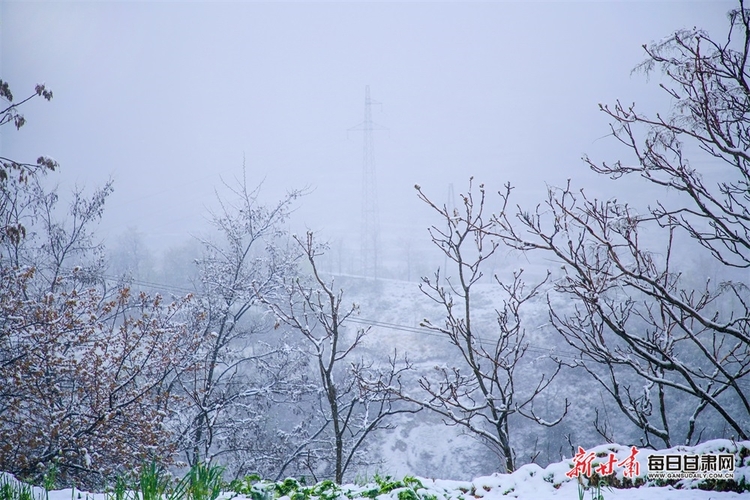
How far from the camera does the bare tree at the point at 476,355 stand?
4445 mm

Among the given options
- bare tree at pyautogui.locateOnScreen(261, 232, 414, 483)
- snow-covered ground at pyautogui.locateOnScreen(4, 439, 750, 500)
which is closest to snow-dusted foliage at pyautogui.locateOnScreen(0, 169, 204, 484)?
bare tree at pyautogui.locateOnScreen(261, 232, 414, 483)

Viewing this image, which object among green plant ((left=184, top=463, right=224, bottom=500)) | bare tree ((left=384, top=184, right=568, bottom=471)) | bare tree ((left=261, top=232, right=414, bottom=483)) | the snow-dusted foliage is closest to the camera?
green plant ((left=184, top=463, right=224, bottom=500))

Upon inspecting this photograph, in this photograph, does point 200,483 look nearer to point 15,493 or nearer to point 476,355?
point 15,493

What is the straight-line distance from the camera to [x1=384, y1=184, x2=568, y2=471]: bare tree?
445 cm

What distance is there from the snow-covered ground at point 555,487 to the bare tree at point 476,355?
601mm

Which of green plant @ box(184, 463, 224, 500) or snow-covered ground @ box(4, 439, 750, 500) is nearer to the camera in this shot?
green plant @ box(184, 463, 224, 500)

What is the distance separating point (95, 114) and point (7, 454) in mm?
221819

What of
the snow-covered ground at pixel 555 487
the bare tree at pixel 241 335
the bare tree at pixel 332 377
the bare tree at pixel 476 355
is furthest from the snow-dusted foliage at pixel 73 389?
the bare tree at pixel 476 355

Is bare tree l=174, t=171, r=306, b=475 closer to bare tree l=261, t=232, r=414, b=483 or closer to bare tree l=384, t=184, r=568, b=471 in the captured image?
bare tree l=261, t=232, r=414, b=483

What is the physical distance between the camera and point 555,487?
9.69 feet

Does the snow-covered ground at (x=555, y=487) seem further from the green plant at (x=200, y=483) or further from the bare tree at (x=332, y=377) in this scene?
the bare tree at (x=332, y=377)

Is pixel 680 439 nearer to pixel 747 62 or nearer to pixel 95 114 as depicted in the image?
pixel 747 62

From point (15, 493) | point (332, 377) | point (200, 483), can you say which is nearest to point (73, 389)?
point (332, 377)

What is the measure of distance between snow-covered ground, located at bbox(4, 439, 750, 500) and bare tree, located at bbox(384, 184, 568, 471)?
0.60m
